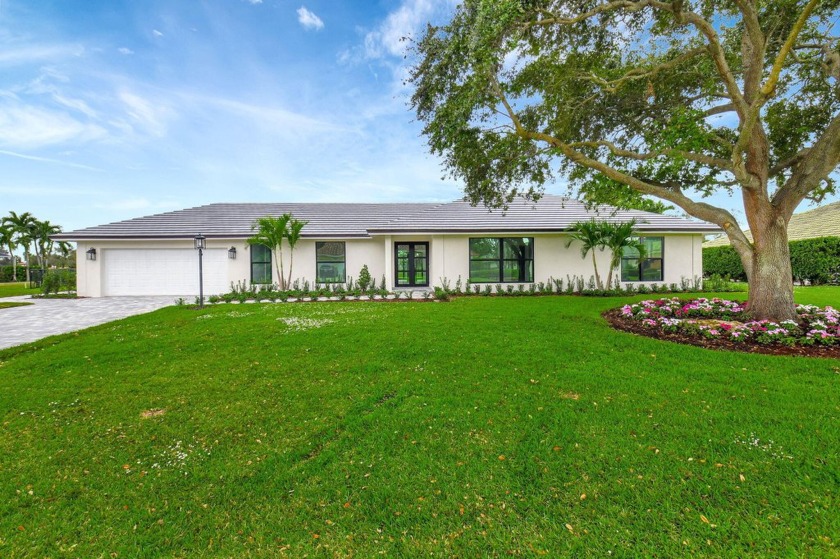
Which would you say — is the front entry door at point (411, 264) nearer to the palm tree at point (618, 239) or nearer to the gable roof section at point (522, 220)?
the gable roof section at point (522, 220)

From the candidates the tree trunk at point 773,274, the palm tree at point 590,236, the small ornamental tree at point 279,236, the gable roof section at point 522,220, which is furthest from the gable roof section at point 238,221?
the tree trunk at point 773,274

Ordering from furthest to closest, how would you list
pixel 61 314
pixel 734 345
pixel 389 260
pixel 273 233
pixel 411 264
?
pixel 411 264
pixel 389 260
pixel 273 233
pixel 61 314
pixel 734 345

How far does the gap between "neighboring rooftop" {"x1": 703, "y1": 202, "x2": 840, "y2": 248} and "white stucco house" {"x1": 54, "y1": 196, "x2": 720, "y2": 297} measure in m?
8.18

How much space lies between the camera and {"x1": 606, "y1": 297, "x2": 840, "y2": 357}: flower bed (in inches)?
225

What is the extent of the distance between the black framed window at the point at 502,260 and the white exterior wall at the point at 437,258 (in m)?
Answer: 0.28

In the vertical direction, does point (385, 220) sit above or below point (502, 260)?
above

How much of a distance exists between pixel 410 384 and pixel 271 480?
2.04m

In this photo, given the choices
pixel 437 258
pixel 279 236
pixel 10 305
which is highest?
pixel 279 236

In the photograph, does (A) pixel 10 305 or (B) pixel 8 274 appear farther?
(B) pixel 8 274

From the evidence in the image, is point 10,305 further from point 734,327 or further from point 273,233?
point 734,327

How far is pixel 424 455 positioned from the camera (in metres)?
2.85

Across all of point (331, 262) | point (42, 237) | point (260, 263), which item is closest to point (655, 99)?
point (331, 262)

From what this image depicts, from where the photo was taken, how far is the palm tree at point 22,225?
91.6 feet

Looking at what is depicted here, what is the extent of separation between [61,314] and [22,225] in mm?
28187
